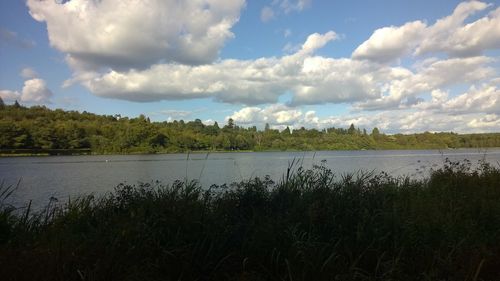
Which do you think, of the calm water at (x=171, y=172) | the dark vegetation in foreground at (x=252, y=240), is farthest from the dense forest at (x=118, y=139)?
the dark vegetation in foreground at (x=252, y=240)

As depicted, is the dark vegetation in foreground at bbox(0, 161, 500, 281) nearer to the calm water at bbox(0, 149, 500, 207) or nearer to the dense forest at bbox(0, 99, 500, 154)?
the calm water at bbox(0, 149, 500, 207)

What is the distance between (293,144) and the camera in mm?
124188

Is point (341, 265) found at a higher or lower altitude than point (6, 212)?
lower

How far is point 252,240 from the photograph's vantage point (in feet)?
20.2

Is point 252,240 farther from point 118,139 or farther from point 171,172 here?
point 118,139

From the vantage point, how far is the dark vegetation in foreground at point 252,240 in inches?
203

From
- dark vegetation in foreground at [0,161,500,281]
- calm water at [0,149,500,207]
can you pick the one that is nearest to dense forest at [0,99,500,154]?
calm water at [0,149,500,207]

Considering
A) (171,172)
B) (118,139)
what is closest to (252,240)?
(171,172)

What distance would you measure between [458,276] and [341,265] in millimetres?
1651

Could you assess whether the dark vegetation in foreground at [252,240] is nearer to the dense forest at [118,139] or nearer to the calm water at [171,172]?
the calm water at [171,172]

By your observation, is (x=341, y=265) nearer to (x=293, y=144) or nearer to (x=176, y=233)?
(x=176, y=233)

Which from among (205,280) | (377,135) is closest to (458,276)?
(205,280)

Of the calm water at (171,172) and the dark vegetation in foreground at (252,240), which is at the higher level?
the dark vegetation in foreground at (252,240)

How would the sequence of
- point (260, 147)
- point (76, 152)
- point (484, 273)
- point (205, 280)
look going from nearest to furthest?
point (205, 280) < point (484, 273) < point (76, 152) < point (260, 147)
